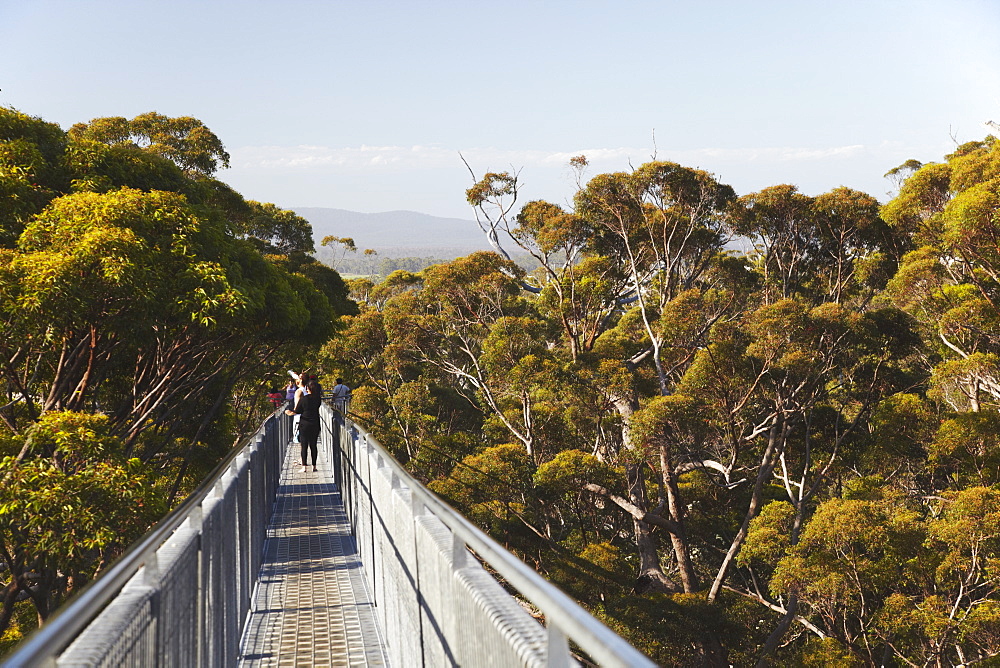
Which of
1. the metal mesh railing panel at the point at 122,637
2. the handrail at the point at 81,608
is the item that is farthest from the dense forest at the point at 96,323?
the metal mesh railing panel at the point at 122,637

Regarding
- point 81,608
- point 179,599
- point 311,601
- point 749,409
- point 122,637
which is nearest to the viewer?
point 81,608

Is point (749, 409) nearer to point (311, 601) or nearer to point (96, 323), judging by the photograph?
point (96, 323)

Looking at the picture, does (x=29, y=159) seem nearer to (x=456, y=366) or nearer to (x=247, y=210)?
(x=247, y=210)

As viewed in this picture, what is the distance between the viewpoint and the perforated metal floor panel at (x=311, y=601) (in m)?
5.02

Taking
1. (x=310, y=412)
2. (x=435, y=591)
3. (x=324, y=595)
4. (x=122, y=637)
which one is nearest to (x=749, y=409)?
(x=310, y=412)

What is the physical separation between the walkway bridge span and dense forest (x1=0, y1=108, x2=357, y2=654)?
1.74 metres

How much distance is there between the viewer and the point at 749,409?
21844 mm

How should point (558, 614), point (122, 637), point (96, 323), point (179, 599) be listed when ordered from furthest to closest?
1. point (96, 323)
2. point (179, 599)
3. point (122, 637)
4. point (558, 614)

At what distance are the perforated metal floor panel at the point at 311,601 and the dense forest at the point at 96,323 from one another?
5.36 feet

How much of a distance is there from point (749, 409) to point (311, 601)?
57.2 ft

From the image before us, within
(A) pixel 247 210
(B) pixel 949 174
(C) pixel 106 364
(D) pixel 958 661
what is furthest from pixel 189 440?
(B) pixel 949 174

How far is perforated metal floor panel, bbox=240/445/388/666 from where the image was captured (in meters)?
5.02

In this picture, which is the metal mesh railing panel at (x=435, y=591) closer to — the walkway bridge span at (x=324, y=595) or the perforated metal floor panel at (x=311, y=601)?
the walkway bridge span at (x=324, y=595)

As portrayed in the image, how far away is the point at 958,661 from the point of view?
821 inches
